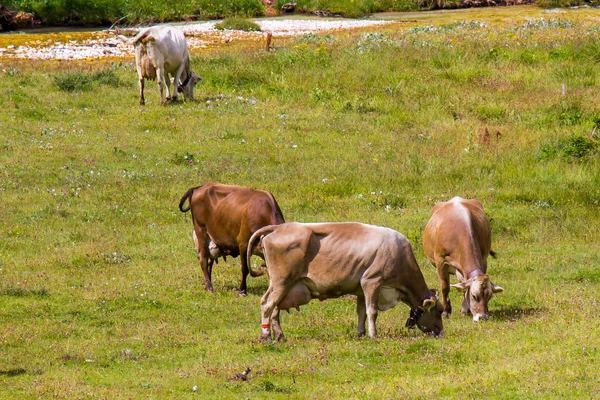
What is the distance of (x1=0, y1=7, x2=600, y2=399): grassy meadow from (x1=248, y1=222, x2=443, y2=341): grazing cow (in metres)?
0.39

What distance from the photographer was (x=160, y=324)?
13.7 metres

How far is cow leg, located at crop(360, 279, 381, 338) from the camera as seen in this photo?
1236 centimetres

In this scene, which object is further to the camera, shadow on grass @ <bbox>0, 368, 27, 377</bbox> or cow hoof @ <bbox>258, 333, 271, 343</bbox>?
cow hoof @ <bbox>258, 333, 271, 343</bbox>

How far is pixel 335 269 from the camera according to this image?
12398 millimetres

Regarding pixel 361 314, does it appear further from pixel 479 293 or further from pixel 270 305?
pixel 479 293

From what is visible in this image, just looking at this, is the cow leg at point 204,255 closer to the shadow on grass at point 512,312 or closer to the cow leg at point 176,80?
the shadow on grass at point 512,312

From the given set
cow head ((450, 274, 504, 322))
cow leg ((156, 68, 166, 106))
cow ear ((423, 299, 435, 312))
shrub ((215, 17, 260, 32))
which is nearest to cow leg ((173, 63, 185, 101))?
cow leg ((156, 68, 166, 106))

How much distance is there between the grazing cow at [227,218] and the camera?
49.9 feet

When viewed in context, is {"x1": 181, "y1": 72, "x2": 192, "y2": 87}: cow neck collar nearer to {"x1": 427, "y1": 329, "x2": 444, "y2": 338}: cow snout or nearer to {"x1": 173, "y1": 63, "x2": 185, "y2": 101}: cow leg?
{"x1": 173, "y1": 63, "x2": 185, "y2": 101}: cow leg

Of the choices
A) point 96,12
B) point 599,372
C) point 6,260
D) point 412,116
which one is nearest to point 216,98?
point 412,116

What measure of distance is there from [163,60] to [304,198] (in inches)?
406

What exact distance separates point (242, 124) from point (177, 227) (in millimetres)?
8190

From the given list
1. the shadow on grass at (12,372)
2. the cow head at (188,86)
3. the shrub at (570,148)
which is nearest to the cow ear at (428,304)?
the shadow on grass at (12,372)

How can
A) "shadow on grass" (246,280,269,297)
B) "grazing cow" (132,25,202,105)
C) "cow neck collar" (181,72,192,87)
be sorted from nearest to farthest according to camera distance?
"shadow on grass" (246,280,269,297) < "grazing cow" (132,25,202,105) < "cow neck collar" (181,72,192,87)
